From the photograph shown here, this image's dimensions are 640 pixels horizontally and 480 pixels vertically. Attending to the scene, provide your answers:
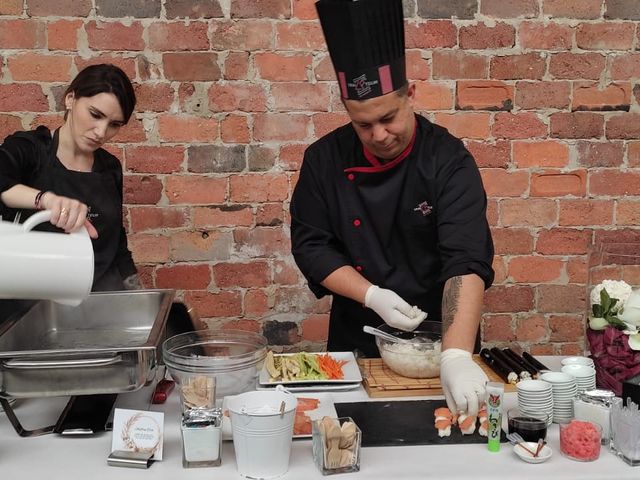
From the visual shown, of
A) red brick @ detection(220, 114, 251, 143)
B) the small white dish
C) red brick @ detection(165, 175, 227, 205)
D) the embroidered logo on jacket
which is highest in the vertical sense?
red brick @ detection(220, 114, 251, 143)

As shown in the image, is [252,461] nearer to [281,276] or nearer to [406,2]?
[281,276]

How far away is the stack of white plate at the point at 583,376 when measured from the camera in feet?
5.33

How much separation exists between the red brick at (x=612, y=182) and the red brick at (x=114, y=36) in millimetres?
1919

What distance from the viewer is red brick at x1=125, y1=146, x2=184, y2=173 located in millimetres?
2756

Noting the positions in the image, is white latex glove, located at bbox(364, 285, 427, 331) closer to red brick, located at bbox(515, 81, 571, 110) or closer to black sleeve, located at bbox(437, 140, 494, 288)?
black sleeve, located at bbox(437, 140, 494, 288)

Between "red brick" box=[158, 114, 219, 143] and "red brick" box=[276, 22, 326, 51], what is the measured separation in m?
0.42

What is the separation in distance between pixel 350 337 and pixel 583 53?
1.54 metres

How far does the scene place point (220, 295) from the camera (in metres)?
2.86

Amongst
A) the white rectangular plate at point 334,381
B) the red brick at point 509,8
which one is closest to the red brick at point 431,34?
the red brick at point 509,8

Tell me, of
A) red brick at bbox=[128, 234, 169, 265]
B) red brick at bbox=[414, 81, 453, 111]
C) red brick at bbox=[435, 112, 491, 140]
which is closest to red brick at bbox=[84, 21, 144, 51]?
red brick at bbox=[128, 234, 169, 265]

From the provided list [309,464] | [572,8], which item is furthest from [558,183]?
[309,464]

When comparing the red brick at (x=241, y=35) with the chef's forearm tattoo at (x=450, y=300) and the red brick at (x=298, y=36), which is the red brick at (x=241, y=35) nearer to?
the red brick at (x=298, y=36)

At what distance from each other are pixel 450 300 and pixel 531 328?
4.08 ft

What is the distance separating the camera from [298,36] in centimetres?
274
